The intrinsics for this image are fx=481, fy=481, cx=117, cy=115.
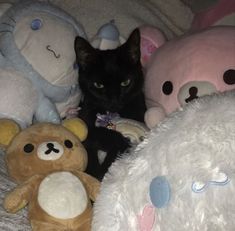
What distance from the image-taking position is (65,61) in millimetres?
1390

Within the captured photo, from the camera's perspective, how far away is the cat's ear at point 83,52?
1.41 m

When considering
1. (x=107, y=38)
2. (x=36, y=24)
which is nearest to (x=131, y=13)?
(x=107, y=38)

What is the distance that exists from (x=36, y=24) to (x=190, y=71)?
0.46 metres

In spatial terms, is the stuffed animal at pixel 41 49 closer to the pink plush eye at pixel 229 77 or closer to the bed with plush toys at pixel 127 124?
the bed with plush toys at pixel 127 124

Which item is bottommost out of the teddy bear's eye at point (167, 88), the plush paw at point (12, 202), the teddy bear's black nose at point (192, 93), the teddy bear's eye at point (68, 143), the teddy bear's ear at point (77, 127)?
the teddy bear's ear at point (77, 127)

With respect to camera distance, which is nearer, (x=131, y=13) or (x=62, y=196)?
(x=62, y=196)

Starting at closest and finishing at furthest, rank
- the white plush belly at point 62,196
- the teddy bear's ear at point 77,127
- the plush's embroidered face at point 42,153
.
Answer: the white plush belly at point 62,196
the plush's embroidered face at point 42,153
the teddy bear's ear at point 77,127

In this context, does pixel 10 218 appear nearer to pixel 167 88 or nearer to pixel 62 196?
pixel 62 196

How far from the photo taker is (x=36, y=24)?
137 cm

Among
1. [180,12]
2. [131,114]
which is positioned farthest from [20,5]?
[180,12]

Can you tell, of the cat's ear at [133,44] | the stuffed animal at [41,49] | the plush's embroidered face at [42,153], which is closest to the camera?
the plush's embroidered face at [42,153]

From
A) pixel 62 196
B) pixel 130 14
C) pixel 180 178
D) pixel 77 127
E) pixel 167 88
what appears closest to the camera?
pixel 180 178

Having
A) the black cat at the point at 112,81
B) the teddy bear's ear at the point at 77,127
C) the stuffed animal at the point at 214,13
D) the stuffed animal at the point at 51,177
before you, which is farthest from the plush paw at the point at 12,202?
the stuffed animal at the point at 214,13

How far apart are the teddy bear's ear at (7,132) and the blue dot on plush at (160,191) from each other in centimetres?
43
